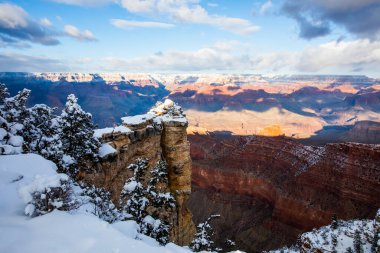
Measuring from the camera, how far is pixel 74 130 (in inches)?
722

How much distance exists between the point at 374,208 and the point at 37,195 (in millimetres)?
60262

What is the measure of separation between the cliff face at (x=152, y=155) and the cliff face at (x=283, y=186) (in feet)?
117

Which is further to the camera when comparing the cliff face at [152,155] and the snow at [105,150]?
the cliff face at [152,155]

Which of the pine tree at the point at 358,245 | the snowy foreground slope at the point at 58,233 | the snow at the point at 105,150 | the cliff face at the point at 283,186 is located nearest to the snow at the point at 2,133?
the snowy foreground slope at the point at 58,233

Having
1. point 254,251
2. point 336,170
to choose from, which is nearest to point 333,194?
point 336,170

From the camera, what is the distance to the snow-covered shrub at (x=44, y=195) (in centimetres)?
893

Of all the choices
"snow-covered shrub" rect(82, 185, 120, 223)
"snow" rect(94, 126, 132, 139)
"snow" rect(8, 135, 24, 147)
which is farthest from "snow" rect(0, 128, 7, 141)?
"snow" rect(94, 126, 132, 139)

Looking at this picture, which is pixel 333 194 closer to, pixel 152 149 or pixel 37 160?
pixel 152 149

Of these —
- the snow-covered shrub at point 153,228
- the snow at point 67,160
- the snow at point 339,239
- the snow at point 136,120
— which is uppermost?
the snow at point 136,120

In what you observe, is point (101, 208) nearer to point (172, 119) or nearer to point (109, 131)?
point (109, 131)

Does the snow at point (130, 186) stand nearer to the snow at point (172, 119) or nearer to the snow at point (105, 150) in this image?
the snow at point (105, 150)

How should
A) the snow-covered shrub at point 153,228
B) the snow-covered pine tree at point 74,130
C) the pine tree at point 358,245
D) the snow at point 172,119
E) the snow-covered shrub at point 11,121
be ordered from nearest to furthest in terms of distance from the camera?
the snow-covered shrub at point 153,228 → the snow-covered shrub at point 11,121 → the snow-covered pine tree at point 74,130 → the snow at point 172,119 → the pine tree at point 358,245

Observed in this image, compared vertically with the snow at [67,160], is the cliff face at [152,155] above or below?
below

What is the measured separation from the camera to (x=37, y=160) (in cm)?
1261
